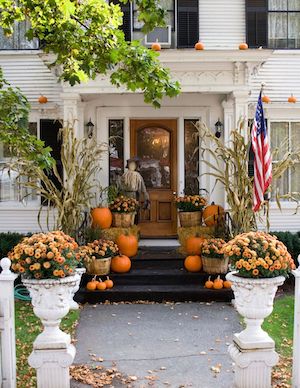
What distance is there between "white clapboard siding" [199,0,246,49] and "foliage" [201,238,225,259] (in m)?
4.37

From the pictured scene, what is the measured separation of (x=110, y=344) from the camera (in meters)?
6.51

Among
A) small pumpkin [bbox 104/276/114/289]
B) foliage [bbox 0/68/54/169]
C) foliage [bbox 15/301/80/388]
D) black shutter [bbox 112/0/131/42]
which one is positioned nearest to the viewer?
foliage [bbox 15/301/80/388]

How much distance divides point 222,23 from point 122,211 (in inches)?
176

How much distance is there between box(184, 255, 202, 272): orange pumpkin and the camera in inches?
354

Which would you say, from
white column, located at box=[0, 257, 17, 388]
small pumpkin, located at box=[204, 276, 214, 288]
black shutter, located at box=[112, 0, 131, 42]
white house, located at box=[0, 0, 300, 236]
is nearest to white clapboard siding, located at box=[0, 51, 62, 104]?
white house, located at box=[0, 0, 300, 236]

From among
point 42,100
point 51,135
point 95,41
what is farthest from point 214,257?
point 42,100

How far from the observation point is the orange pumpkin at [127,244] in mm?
9469

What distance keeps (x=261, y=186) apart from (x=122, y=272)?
290cm

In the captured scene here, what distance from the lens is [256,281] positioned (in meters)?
4.86

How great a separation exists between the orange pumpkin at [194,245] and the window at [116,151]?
2.58 m

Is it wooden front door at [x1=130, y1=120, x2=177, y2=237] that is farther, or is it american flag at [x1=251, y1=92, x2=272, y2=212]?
wooden front door at [x1=130, y1=120, x2=177, y2=237]

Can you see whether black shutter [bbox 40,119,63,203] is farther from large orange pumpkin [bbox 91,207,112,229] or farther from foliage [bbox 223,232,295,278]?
foliage [bbox 223,232,295,278]

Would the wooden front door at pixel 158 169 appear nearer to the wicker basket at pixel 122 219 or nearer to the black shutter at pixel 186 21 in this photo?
the wicker basket at pixel 122 219

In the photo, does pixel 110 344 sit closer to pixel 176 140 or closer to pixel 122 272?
pixel 122 272
